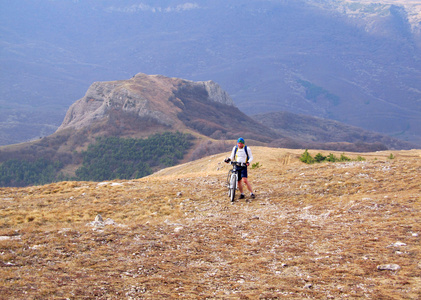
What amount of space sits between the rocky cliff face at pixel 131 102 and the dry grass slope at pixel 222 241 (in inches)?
2252

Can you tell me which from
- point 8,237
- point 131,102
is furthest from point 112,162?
point 8,237

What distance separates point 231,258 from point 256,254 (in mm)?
512

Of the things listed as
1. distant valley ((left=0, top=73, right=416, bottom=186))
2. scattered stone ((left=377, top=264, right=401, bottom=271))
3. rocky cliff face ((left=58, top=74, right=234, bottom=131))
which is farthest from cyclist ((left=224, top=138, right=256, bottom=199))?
rocky cliff face ((left=58, top=74, right=234, bottom=131))

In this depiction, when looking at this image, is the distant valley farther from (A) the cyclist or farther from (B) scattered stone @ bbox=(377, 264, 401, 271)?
(B) scattered stone @ bbox=(377, 264, 401, 271)

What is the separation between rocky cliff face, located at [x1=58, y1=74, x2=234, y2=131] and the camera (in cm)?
7012

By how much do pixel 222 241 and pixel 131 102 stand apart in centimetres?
6567

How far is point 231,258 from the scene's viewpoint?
7.20 metres

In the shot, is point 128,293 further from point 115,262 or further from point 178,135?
point 178,135

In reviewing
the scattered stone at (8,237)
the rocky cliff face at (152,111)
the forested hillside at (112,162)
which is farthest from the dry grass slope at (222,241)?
the rocky cliff face at (152,111)

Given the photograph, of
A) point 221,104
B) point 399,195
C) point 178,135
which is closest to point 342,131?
point 221,104

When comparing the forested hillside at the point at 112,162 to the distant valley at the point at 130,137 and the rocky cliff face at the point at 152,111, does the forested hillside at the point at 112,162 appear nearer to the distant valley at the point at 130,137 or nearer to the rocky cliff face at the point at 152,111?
the distant valley at the point at 130,137

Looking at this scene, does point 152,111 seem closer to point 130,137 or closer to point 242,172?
point 130,137

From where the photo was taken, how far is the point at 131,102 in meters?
71.3

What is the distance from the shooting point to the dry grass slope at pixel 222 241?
229 inches
